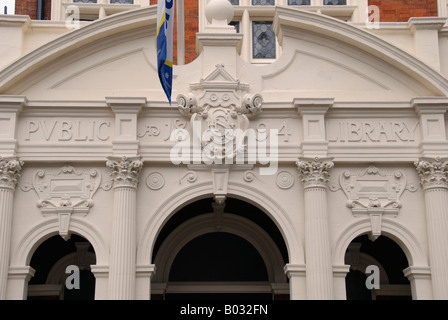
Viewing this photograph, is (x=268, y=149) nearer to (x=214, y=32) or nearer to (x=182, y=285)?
(x=214, y=32)

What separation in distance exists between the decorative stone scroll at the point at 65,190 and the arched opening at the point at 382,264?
7060 millimetres

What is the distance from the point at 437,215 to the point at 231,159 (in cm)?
459

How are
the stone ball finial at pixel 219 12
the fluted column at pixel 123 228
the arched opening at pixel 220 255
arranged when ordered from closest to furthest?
the fluted column at pixel 123 228 < the stone ball finial at pixel 219 12 < the arched opening at pixel 220 255

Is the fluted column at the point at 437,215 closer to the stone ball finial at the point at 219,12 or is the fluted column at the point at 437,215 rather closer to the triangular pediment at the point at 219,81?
the triangular pediment at the point at 219,81

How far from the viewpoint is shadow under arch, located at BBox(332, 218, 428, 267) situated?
17312 mm

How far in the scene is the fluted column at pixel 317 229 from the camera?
1681 centimetres

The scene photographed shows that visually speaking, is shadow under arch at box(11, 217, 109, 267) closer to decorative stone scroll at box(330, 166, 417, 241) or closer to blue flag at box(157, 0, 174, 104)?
blue flag at box(157, 0, 174, 104)

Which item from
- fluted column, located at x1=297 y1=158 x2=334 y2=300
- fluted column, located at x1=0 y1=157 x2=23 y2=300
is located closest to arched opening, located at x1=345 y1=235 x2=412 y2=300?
fluted column, located at x1=297 y1=158 x2=334 y2=300

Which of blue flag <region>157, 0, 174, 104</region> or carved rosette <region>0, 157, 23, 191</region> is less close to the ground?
blue flag <region>157, 0, 174, 104</region>

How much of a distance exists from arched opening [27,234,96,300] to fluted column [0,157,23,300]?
10.6 ft

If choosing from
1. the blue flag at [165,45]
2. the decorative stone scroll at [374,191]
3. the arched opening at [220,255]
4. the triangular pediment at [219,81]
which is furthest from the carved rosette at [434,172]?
the blue flag at [165,45]

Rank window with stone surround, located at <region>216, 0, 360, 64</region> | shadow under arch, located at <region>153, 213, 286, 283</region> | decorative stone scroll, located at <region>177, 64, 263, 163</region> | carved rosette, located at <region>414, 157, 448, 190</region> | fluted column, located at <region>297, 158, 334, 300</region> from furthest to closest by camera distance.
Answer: window with stone surround, located at <region>216, 0, 360, 64</region> → shadow under arch, located at <region>153, 213, 286, 283</region> → decorative stone scroll, located at <region>177, 64, 263, 163</region> → carved rosette, located at <region>414, 157, 448, 190</region> → fluted column, located at <region>297, 158, 334, 300</region>

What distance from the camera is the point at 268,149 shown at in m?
17.8

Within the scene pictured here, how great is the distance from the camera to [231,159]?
17.6 metres
